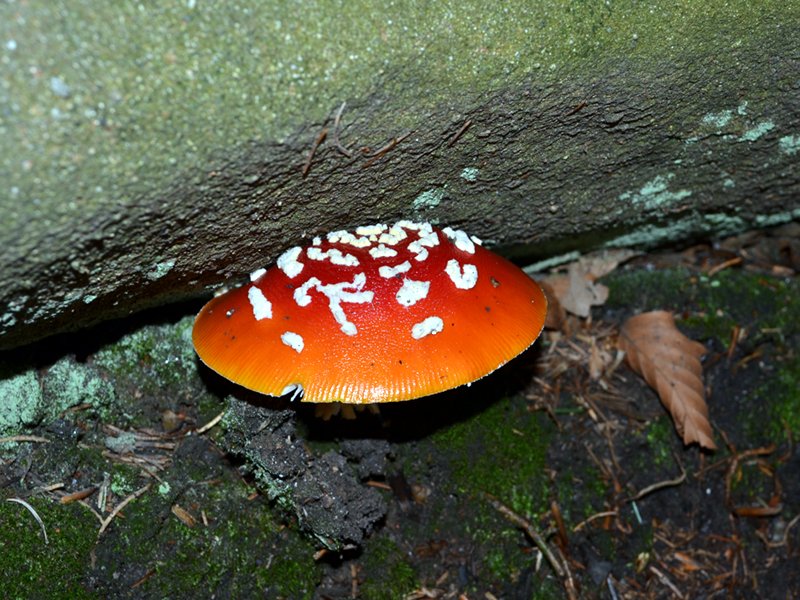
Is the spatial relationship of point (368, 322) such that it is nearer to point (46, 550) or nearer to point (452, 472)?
point (452, 472)

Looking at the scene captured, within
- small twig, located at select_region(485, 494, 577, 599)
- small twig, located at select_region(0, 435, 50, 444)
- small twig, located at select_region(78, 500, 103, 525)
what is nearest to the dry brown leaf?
small twig, located at select_region(485, 494, 577, 599)

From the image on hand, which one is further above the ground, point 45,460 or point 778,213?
point 45,460

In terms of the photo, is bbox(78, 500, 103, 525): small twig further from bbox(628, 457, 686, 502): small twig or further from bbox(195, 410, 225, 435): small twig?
bbox(628, 457, 686, 502): small twig

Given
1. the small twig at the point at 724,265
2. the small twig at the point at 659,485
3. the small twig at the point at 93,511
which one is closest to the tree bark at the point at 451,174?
the small twig at the point at 93,511

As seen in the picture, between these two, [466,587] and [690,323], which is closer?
[466,587]

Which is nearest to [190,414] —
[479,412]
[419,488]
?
[419,488]

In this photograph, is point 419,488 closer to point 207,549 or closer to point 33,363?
point 207,549
